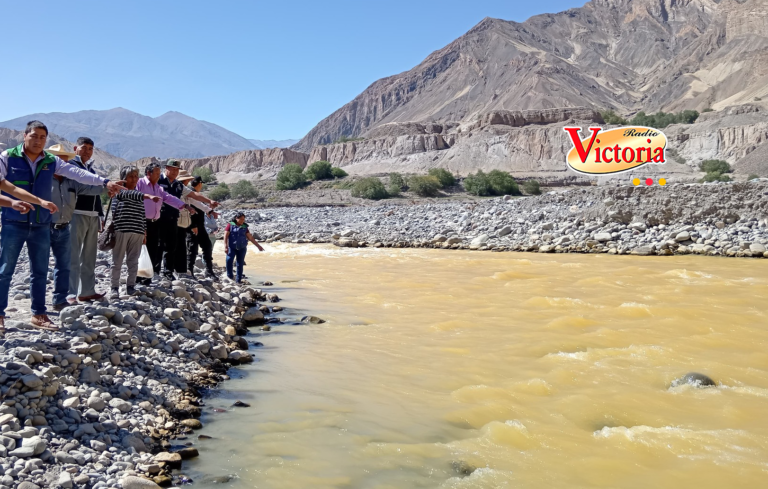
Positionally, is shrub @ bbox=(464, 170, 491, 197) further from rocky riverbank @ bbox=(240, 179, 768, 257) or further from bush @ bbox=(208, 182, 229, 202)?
rocky riverbank @ bbox=(240, 179, 768, 257)

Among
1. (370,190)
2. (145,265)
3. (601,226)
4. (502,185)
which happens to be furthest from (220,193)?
(145,265)

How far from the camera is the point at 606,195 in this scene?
64.6ft

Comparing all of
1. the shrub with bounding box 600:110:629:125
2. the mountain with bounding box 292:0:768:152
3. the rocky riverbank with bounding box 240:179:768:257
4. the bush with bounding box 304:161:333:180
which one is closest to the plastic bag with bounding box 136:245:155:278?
the rocky riverbank with bounding box 240:179:768:257

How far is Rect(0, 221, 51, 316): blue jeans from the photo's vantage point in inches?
177

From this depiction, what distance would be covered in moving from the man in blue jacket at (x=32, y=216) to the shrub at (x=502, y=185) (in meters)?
41.3

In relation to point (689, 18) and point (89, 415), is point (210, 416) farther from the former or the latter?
point (689, 18)

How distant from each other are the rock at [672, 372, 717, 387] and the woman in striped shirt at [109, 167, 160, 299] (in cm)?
556

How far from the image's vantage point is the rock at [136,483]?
3.29 m

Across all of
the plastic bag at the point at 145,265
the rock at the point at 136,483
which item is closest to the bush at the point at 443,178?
the plastic bag at the point at 145,265

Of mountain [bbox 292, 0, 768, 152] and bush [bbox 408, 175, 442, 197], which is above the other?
mountain [bbox 292, 0, 768, 152]

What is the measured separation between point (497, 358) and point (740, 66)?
342ft

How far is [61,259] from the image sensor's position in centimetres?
514

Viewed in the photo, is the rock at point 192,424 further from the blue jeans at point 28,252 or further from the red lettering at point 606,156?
the red lettering at point 606,156

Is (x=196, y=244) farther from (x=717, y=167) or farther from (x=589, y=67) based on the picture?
(x=589, y=67)
